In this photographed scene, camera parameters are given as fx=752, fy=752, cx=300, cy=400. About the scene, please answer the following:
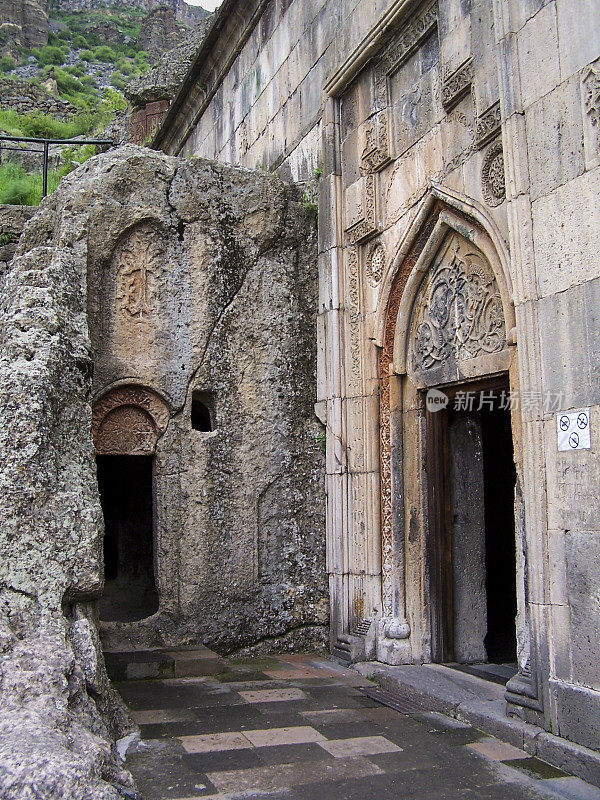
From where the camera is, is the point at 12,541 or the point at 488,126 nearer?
the point at 12,541

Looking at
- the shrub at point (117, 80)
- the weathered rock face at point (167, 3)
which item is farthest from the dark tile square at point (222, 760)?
the weathered rock face at point (167, 3)

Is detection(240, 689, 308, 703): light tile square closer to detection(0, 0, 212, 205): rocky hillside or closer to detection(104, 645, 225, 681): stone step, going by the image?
detection(104, 645, 225, 681): stone step

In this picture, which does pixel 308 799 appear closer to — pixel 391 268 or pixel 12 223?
pixel 391 268

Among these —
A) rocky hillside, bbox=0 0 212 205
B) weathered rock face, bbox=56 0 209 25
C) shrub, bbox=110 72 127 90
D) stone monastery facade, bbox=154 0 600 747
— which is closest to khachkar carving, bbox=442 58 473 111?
stone monastery facade, bbox=154 0 600 747

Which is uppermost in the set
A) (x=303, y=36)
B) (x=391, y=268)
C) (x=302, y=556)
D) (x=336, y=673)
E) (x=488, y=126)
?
(x=303, y=36)

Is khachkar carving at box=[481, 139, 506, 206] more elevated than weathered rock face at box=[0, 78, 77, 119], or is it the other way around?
weathered rock face at box=[0, 78, 77, 119]

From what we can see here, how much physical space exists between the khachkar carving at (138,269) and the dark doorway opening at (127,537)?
2.35 metres

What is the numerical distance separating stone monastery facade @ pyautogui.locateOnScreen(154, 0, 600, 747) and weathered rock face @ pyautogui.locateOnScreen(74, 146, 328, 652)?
0.95 ft

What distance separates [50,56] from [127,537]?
39.5 metres

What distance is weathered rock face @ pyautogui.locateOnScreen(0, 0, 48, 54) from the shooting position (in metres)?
39.4

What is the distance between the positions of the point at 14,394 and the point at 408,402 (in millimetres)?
2886

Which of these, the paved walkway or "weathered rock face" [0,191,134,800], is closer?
"weathered rock face" [0,191,134,800]

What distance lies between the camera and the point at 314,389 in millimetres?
6492

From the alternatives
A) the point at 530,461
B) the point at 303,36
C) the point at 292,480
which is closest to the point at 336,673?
the point at 292,480
